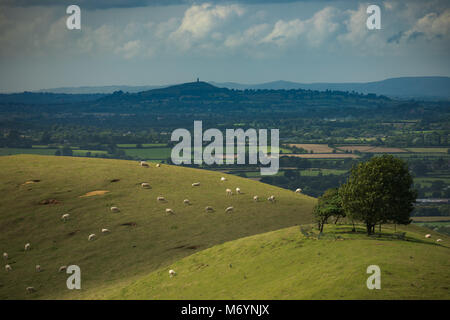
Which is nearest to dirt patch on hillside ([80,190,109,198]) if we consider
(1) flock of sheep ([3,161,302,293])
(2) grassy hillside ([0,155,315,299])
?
(2) grassy hillside ([0,155,315,299])

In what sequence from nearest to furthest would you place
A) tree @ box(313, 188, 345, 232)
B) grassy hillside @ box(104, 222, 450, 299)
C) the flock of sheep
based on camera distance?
grassy hillside @ box(104, 222, 450, 299)
tree @ box(313, 188, 345, 232)
the flock of sheep

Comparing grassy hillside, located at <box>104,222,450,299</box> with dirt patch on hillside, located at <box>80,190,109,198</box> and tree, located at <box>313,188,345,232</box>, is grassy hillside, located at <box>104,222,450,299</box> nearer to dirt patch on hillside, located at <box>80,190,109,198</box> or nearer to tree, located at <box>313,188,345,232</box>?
tree, located at <box>313,188,345,232</box>

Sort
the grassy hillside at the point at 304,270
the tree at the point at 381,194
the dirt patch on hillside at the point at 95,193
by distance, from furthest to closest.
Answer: the dirt patch on hillside at the point at 95,193 → the tree at the point at 381,194 → the grassy hillside at the point at 304,270

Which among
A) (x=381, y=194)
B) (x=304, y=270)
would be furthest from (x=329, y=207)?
(x=304, y=270)

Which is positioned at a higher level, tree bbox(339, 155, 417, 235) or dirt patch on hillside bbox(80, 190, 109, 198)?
tree bbox(339, 155, 417, 235)

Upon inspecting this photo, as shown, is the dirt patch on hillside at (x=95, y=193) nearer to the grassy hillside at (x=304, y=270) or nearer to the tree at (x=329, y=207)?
the grassy hillside at (x=304, y=270)

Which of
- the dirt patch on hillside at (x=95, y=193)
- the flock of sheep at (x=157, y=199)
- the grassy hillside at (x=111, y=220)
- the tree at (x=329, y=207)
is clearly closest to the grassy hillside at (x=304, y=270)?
the tree at (x=329, y=207)

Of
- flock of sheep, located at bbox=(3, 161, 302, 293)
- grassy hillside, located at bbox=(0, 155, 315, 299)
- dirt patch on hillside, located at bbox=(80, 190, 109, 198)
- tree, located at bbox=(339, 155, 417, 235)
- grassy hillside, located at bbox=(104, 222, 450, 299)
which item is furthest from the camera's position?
dirt patch on hillside, located at bbox=(80, 190, 109, 198)
